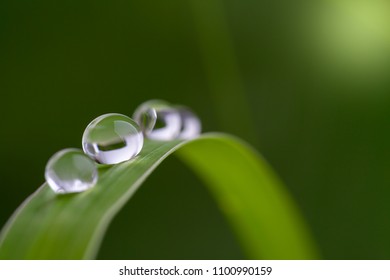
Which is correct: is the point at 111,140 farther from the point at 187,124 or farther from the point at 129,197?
the point at 187,124

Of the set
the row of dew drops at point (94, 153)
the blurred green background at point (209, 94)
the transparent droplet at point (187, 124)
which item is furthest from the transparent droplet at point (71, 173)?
the blurred green background at point (209, 94)

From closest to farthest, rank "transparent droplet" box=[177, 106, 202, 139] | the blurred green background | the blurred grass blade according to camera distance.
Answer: the blurred grass blade
"transparent droplet" box=[177, 106, 202, 139]
the blurred green background


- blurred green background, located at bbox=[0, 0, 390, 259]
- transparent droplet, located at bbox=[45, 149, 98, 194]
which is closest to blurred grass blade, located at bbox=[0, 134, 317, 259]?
transparent droplet, located at bbox=[45, 149, 98, 194]

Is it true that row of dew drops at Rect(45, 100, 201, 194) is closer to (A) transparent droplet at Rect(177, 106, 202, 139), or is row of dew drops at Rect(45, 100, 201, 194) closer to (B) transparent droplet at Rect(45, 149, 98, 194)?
(B) transparent droplet at Rect(45, 149, 98, 194)

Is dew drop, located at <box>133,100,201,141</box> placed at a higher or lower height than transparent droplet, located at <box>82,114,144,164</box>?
lower

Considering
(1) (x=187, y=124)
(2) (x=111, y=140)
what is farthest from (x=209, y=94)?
(2) (x=111, y=140)
